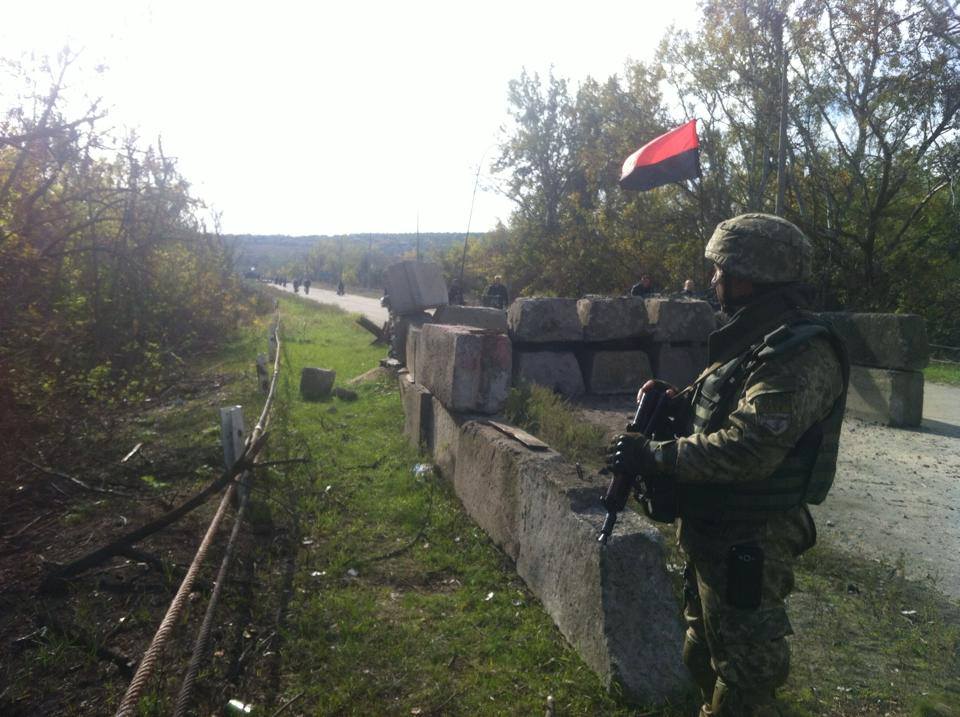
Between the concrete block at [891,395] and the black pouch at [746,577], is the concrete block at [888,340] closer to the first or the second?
the concrete block at [891,395]

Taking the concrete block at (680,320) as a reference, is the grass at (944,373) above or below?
below

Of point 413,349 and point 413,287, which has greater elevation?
point 413,287

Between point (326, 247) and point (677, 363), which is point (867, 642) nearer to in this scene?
point (677, 363)

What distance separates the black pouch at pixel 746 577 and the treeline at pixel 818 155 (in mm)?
14830

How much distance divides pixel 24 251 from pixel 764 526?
5.84 meters

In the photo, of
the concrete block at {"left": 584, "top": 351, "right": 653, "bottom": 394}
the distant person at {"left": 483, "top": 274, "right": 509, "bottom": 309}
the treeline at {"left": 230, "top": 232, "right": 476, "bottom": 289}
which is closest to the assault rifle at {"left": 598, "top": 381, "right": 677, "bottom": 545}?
the concrete block at {"left": 584, "top": 351, "right": 653, "bottom": 394}

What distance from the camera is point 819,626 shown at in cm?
370

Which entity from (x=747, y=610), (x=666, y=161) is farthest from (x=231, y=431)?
(x=666, y=161)

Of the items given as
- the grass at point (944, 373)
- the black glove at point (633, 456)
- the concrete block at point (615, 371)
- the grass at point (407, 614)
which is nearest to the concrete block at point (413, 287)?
the concrete block at point (615, 371)

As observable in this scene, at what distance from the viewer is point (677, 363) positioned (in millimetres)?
Result: 9836

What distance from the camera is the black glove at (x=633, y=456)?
2475 mm

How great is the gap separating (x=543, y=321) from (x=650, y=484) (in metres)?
6.61

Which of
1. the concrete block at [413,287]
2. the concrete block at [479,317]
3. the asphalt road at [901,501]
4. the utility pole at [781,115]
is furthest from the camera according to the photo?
the utility pole at [781,115]

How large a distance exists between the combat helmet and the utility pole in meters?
11.5
